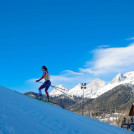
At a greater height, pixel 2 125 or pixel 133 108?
pixel 133 108

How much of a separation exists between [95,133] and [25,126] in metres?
2.12

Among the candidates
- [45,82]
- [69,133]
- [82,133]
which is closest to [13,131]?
[69,133]

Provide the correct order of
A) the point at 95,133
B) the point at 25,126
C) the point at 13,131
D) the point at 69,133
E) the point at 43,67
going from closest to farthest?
the point at 13,131 → the point at 25,126 → the point at 69,133 → the point at 95,133 → the point at 43,67

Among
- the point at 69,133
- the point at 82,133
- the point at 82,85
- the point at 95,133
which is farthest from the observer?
the point at 82,85

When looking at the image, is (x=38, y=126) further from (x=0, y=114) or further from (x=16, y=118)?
(x=0, y=114)

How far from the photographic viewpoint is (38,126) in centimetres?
456

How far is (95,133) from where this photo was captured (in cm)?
550

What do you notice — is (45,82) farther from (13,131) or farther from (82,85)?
(82,85)

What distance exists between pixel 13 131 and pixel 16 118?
0.99 meters

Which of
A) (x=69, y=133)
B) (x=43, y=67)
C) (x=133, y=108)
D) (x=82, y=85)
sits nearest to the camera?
(x=69, y=133)

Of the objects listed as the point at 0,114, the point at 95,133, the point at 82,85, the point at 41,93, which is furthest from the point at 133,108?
the point at 0,114

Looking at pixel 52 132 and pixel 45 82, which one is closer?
pixel 52 132

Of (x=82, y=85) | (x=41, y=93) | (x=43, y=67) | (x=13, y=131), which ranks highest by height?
(x=82, y=85)

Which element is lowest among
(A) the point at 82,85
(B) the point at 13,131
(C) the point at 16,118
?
(B) the point at 13,131
